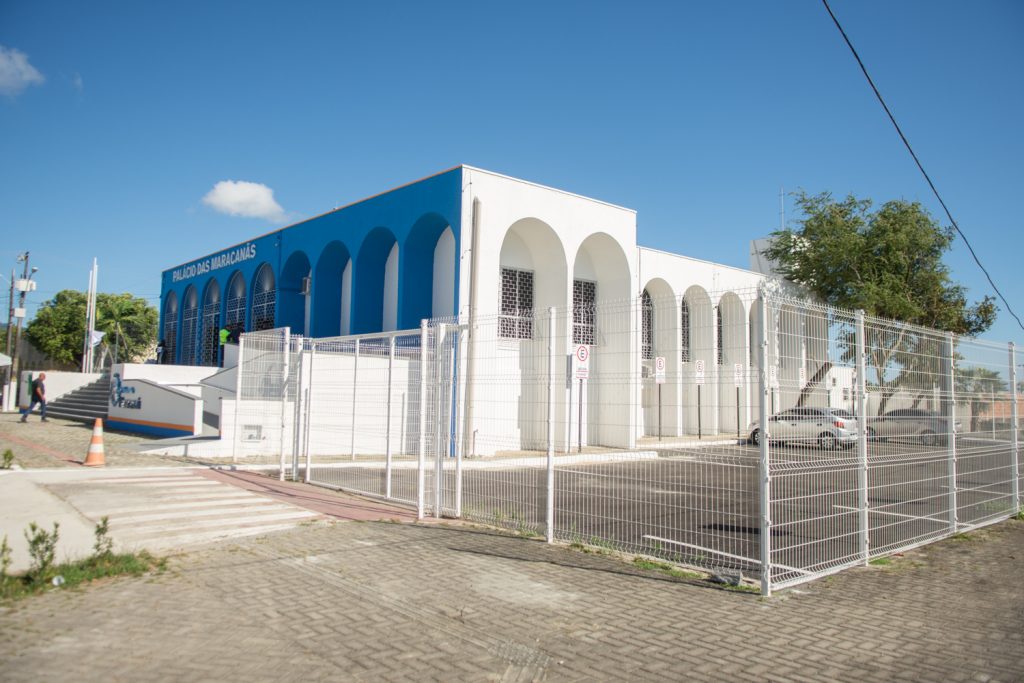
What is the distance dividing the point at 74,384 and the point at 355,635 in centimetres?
3188

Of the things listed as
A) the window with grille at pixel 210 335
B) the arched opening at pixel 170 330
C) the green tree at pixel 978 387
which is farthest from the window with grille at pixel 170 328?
the green tree at pixel 978 387

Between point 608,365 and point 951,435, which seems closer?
point 608,365

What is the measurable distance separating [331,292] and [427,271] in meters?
6.29

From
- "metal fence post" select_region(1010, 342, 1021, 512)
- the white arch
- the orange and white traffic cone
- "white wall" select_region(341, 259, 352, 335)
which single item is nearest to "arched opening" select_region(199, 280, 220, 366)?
"white wall" select_region(341, 259, 352, 335)

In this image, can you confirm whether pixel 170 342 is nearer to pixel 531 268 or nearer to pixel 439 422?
pixel 531 268

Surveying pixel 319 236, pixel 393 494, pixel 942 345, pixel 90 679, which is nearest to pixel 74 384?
pixel 319 236

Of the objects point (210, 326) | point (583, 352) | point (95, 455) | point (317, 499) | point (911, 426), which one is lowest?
point (317, 499)

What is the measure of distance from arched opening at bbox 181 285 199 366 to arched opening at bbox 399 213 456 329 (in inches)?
817

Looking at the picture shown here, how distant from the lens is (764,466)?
5301 millimetres

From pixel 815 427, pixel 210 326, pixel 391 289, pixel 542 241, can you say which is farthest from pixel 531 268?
pixel 210 326

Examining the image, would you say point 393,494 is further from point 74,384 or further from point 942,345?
point 74,384

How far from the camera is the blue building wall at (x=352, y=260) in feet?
64.2

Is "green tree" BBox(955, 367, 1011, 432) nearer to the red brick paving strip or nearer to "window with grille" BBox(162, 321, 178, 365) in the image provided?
the red brick paving strip

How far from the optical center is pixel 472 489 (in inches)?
355
